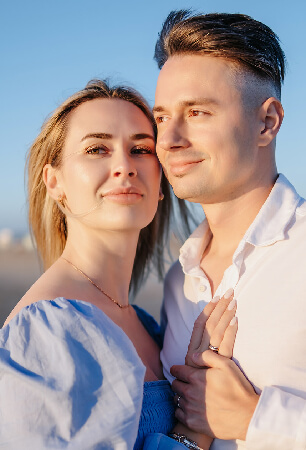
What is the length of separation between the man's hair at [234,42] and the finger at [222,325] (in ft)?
4.28

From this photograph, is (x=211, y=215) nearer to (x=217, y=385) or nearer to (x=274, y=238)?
(x=274, y=238)

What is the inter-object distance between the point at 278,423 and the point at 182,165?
140 cm

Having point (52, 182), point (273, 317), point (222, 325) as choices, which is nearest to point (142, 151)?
point (52, 182)

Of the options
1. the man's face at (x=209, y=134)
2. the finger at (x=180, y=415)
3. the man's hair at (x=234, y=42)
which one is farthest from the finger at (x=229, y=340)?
the man's hair at (x=234, y=42)

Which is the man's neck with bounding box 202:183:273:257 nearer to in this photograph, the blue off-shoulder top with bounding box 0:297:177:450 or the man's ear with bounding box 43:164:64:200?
the man's ear with bounding box 43:164:64:200

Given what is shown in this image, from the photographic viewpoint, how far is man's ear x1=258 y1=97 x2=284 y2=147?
3.01 meters

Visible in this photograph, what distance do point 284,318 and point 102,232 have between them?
3.80ft

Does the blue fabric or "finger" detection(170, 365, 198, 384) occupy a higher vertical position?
"finger" detection(170, 365, 198, 384)

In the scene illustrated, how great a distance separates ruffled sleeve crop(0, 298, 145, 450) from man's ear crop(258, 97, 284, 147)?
1463 mm

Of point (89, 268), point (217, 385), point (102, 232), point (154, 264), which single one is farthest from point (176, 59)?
point (217, 385)

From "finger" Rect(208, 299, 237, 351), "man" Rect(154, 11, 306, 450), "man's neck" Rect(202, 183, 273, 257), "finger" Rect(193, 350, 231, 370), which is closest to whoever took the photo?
"man" Rect(154, 11, 306, 450)

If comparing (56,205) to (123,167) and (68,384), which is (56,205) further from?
(68,384)

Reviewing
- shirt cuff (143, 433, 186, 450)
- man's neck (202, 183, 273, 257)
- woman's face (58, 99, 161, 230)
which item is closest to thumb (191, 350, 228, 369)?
shirt cuff (143, 433, 186, 450)

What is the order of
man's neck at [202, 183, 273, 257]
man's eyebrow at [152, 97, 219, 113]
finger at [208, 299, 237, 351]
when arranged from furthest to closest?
1. man's neck at [202, 183, 273, 257]
2. man's eyebrow at [152, 97, 219, 113]
3. finger at [208, 299, 237, 351]
